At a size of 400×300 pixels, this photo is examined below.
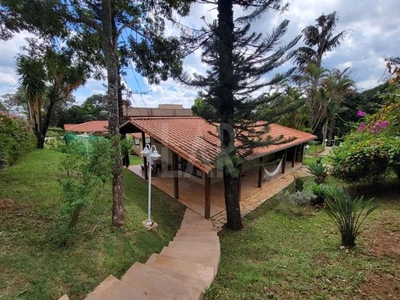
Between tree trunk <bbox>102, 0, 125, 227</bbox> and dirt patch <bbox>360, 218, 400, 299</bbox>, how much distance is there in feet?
15.1

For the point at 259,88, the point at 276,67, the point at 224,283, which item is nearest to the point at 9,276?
the point at 224,283

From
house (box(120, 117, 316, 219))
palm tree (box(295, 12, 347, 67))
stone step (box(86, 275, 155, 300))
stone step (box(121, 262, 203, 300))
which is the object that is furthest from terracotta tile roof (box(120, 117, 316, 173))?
palm tree (box(295, 12, 347, 67))

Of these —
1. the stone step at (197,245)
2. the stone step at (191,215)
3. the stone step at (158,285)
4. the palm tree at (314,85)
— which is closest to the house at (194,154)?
the stone step at (191,215)

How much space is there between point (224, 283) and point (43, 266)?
114 inches

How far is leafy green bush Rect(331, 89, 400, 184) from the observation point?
6281 mm

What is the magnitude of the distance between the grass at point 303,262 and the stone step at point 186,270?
16 cm

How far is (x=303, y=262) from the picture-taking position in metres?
3.73

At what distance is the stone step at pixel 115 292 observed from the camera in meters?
2.69

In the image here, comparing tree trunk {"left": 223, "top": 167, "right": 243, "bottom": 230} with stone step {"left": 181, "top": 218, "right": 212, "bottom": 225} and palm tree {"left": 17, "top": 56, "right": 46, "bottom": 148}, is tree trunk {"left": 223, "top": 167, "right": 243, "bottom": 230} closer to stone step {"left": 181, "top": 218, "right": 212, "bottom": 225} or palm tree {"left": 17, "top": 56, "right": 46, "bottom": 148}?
stone step {"left": 181, "top": 218, "right": 212, "bottom": 225}

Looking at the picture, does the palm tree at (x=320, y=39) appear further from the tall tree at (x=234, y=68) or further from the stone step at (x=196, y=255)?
the stone step at (x=196, y=255)

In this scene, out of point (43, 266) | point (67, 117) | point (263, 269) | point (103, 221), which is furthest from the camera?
point (67, 117)

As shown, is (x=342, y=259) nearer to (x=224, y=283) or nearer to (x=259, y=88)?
(x=224, y=283)

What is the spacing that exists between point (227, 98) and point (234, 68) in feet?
2.44

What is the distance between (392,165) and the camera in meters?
6.57
